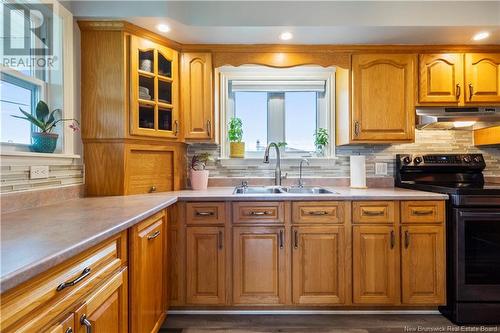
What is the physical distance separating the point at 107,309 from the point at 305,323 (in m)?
1.35

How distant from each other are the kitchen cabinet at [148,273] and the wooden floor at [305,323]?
232mm

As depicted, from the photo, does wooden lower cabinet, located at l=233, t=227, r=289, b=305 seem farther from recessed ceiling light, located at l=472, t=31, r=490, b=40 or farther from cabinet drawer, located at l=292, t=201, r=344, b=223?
recessed ceiling light, located at l=472, t=31, r=490, b=40

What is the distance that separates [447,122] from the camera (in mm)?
2322

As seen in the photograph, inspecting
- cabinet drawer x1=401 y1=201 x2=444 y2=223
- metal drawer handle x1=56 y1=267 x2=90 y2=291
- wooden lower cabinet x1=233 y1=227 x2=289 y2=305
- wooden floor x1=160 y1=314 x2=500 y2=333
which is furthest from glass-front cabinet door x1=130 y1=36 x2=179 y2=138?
cabinet drawer x1=401 y1=201 x2=444 y2=223

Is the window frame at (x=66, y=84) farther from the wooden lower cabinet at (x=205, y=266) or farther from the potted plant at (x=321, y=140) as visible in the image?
the potted plant at (x=321, y=140)

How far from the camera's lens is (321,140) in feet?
8.77

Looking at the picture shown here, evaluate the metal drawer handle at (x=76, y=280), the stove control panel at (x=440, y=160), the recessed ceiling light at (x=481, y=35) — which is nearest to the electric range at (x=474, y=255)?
the stove control panel at (x=440, y=160)

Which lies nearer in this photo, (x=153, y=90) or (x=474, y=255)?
(x=474, y=255)

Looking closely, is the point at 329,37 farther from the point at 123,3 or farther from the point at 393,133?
the point at 123,3

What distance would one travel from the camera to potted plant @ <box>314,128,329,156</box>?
8.79 ft

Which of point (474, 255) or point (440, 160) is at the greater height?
point (440, 160)

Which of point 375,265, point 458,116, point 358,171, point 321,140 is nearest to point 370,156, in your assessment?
point 358,171

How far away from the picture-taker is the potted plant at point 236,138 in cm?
264

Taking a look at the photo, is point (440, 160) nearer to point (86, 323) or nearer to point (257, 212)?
point (257, 212)
